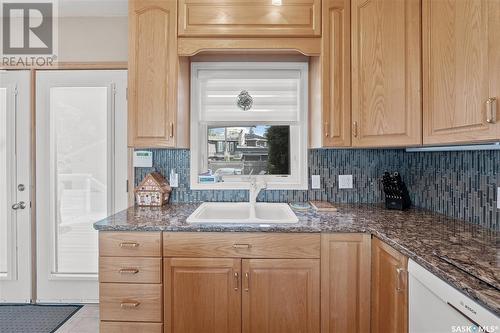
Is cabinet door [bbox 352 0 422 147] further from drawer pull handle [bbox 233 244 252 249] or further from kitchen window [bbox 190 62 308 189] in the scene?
drawer pull handle [bbox 233 244 252 249]

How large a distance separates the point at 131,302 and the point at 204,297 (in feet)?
1.32

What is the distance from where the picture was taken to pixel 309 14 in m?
1.92

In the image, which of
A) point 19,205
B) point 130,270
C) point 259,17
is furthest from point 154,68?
point 19,205

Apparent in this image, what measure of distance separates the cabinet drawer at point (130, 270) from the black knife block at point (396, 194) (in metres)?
1.60

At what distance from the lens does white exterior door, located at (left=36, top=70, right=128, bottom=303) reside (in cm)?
244

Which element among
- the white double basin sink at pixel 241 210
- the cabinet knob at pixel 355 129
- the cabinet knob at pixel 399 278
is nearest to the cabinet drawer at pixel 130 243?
the white double basin sink at pixel 241 210

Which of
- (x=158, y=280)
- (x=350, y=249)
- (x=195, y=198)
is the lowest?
(x=158, y=280)

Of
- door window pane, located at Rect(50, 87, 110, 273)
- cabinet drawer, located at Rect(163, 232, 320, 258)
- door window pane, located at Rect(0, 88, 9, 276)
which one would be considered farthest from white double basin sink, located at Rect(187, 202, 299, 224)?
door window pane, located at Rect(0, 88, 9, 276)

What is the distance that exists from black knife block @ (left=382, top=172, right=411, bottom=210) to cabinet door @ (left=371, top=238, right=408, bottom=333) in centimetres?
62

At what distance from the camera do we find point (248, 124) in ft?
7.78

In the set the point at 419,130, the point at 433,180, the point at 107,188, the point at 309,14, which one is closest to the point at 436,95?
the point at 419,130

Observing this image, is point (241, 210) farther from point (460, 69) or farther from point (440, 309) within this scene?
point (460, 69)

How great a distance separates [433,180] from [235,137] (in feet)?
4.83

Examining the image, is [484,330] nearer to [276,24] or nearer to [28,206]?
[276,24]
